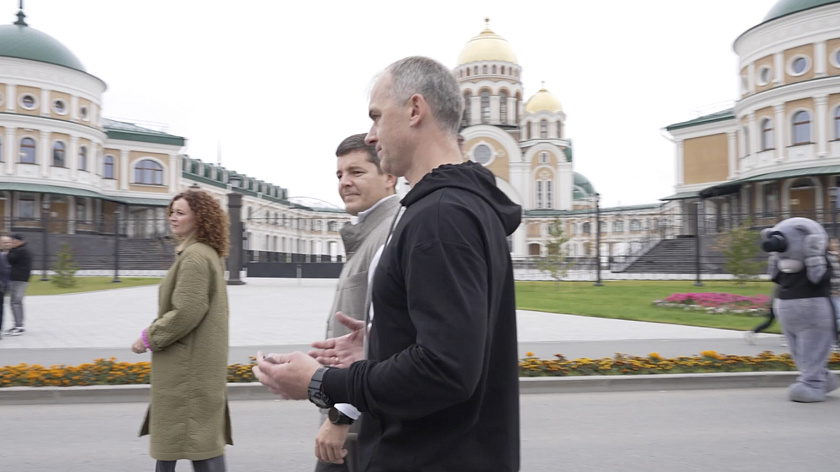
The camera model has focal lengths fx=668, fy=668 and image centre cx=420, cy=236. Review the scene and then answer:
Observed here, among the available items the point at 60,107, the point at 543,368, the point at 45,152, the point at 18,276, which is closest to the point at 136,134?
the point at 60,107

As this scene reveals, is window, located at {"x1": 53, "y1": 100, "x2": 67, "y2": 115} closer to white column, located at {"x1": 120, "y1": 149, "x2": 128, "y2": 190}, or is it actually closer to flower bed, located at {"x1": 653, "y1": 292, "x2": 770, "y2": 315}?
white column, located at {"x1": 120, "y1": 149, "x2": 128, "y2": 190}

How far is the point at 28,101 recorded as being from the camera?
44688mm

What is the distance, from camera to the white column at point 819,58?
35.4m

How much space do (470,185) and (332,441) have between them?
109 cm

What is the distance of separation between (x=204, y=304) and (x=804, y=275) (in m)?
6.74

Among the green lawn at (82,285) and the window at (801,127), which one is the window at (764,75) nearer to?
the window at (801,127)

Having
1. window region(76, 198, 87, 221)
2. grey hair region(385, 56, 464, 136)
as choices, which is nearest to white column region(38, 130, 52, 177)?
window region(76, 198, 87, 221)

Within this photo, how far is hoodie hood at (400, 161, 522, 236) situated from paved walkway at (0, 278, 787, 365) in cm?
868

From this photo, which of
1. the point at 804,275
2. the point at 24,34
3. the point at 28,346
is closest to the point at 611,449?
the point at 804,275

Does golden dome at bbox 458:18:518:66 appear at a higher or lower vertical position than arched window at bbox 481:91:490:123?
higher

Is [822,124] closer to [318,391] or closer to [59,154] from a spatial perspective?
[318,391]

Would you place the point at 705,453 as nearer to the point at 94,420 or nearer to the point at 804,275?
the point at 804,275

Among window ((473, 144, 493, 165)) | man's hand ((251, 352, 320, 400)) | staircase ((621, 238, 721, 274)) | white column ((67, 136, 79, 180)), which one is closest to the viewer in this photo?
man's hand ((251, 352, 320, 400))

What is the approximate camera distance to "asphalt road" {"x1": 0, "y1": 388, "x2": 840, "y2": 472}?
5391mm
